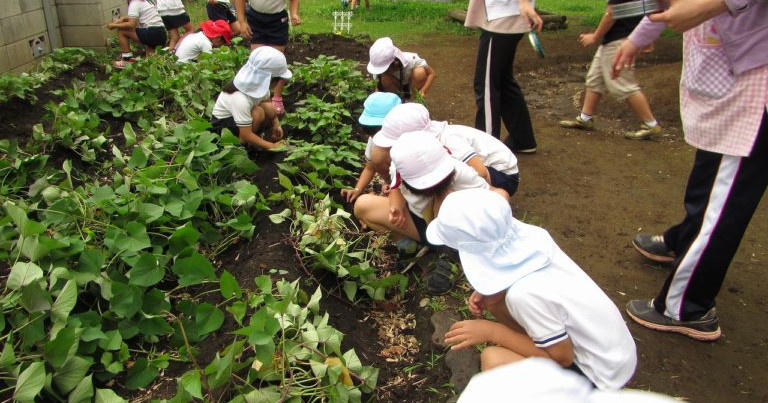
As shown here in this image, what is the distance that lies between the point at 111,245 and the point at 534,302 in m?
1.78

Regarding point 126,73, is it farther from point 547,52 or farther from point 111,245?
point 547,52

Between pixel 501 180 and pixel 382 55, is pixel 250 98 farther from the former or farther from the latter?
pixel 501 180

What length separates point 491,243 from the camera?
175 cm

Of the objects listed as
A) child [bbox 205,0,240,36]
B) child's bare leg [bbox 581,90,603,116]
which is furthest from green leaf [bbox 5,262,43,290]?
child [bbox 205,0,240,36]

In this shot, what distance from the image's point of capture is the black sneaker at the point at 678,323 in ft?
8.16

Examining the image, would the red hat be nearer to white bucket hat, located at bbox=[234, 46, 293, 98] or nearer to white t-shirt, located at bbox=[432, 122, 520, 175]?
white bucket hat, located at bbox=[234, 46, 293, 98]

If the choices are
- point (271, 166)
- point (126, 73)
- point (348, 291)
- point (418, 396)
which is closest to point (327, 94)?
point (271, 166)

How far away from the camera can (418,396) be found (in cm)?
218

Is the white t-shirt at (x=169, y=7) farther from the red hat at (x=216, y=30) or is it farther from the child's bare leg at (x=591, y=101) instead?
the child's bare leg at (x=591, y=101)

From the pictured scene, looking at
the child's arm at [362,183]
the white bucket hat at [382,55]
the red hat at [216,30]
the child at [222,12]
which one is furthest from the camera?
the child at [222,12]

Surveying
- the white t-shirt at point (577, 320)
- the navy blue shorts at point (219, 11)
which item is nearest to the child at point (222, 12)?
the navy blue shorts at point (219, 11)

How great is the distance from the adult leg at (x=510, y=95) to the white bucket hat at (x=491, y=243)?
226cm

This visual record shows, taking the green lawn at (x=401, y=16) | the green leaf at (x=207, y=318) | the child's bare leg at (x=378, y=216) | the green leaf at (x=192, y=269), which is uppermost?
the green leaf at (x=192, y=269)

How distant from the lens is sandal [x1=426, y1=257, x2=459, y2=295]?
Result: 2.73m
